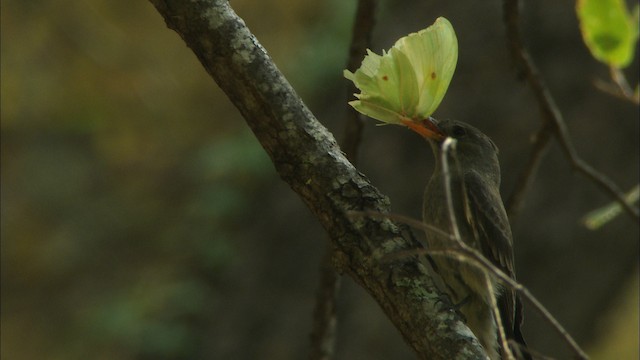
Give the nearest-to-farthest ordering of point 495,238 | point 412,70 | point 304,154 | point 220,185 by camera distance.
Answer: point 412,70
point 304,154
point 495,238
point 220,185

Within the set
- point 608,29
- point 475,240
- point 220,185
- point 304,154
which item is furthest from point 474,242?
point 220,185

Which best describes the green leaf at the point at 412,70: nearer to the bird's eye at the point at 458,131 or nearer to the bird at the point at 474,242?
the bird at the point at 474,242

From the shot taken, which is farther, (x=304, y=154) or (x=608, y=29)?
(x=304, y=154)

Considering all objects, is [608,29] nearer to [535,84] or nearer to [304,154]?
[304,154]

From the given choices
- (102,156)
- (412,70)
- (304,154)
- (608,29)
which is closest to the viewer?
(608,29)

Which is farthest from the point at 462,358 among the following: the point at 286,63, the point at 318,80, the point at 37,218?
the point at 37,218

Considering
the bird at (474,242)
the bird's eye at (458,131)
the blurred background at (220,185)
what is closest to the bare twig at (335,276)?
the bird at (474,242)

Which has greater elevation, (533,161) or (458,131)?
(458,131)
